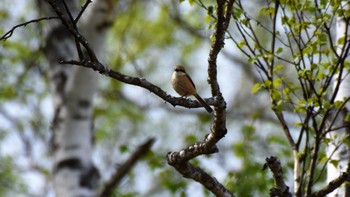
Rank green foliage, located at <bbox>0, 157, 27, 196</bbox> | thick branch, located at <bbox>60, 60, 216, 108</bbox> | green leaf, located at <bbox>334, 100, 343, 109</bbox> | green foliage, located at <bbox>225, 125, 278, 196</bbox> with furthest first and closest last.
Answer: green foliage, located at <bbox>0, 157, 27, 196</bbox> → green foliage, located at <bbox>225, 125, 278, 196</bbox> → green leaf, located at <bbox>334, 100, 343, 109</bbox> → thick branch, located at <bbox>60, 60, 216, 108</bbox>

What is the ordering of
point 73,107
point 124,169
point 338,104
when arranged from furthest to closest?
point 73,107 < point 124,169 < point 338,104

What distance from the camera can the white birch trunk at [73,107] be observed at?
23.7 ft

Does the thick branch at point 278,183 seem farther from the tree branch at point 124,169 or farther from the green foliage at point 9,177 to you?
the green foliage at point 9,177

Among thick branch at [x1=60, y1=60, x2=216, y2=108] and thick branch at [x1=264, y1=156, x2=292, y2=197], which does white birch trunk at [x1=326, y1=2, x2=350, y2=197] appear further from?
thick branch at [x1=60, y1=60, x2=216, y2=108]

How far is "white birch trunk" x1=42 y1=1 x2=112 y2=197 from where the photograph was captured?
7.22 metres

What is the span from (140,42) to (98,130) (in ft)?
7.98

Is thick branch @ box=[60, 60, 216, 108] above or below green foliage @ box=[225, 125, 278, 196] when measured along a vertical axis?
below

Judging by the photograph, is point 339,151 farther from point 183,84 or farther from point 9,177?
point 9,177

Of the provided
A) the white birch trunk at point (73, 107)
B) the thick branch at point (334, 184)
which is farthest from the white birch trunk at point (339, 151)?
the white birch trunk at point (73, 107)

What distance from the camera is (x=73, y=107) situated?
7.66m

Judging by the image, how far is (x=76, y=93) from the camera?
7727mm

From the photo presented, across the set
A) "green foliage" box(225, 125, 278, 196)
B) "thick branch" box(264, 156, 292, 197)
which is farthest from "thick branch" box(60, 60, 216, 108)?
"green foliage" box(225, 125, 278, 196)

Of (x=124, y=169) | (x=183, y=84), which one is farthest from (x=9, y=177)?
(x=183, y=84)

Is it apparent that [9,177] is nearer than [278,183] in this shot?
No
